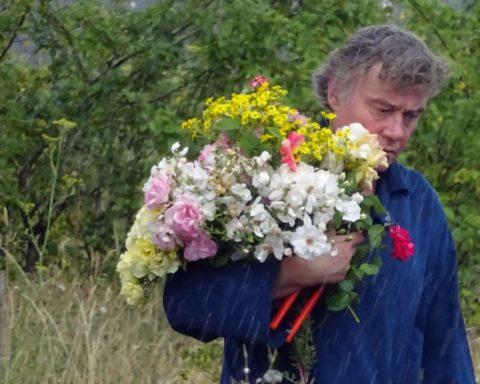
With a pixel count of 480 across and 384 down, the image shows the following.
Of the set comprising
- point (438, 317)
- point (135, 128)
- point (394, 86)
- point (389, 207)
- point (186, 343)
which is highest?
point (394, 86)

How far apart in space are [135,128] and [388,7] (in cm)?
141

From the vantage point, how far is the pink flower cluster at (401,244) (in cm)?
380

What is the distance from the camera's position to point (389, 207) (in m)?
4.08

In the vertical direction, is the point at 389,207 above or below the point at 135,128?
above

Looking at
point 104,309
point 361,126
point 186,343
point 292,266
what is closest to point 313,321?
point 292,266

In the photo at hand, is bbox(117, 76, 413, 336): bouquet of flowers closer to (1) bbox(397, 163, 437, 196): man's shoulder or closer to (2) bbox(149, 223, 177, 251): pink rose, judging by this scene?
(2) bbox(149, 223, 177, 251): pink rose

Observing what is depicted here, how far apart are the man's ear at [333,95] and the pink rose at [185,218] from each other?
2.51 feet

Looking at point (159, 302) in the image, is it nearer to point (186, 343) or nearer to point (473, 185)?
point (186, 343)

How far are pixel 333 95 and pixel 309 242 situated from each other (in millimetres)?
770

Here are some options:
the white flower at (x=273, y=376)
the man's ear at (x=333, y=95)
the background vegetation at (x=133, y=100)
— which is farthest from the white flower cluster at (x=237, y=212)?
the background vegetation at (x=133, y=100)

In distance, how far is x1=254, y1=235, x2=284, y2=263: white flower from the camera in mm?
3623

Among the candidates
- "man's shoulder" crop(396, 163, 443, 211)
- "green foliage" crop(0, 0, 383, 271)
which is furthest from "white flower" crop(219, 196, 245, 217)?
"green foliage" crop(0, 0, 383, 271)

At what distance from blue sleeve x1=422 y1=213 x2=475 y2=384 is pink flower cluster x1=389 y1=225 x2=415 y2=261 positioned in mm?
363

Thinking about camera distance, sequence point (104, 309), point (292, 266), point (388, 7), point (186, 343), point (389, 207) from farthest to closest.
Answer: point (388, 7)
point (186, 343)
point (104, 309)
point (389, 207)
point (292, 266)
